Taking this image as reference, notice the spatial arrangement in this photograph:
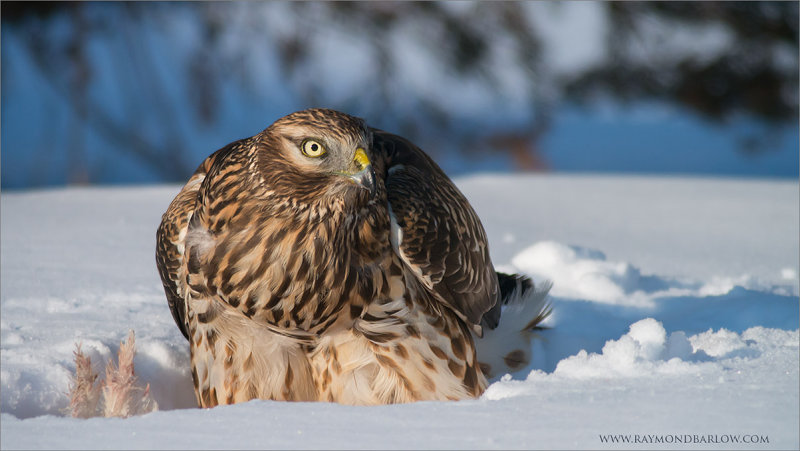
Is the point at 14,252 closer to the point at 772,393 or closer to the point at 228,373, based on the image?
the point at 228,373

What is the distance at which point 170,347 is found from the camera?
2775 millimetres

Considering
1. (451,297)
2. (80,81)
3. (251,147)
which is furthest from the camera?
(80,81)

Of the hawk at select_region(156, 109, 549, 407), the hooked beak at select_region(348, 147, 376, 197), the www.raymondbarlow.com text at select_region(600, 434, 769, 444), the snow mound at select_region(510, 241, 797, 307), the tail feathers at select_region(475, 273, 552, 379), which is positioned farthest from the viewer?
the snow mound at select_region(510, 241, 797, 307)

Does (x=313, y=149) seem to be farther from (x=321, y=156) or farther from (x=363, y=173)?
(x=363, y=173)

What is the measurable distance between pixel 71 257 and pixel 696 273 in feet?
9.20

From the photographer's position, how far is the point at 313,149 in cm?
213

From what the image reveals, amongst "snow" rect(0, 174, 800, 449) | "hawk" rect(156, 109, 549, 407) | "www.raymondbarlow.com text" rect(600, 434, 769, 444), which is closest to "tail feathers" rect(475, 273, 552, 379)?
"snow" rect(0, 174, 800, 449)

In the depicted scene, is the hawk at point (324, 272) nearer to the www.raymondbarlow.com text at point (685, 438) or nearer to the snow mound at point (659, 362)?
the snow mound at point (659, 362)

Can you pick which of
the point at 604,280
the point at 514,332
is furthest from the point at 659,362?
the point at 604,280

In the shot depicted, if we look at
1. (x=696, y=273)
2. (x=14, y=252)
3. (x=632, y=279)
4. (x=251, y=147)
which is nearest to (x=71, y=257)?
(x=14, y=252)

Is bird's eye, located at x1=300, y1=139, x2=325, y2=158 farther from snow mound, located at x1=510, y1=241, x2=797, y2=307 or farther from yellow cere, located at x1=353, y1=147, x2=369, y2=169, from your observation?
snow mound, located at x1=510, y1=241, x2=797, y2=307

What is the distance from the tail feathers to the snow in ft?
0.20

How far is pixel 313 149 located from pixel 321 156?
0.03 meters

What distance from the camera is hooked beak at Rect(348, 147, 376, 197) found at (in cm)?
208
